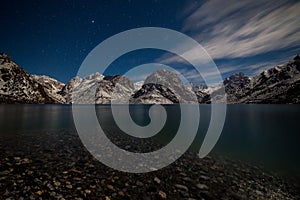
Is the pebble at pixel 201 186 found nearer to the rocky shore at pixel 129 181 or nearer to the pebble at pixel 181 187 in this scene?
the rocky shore at pixel 129 181

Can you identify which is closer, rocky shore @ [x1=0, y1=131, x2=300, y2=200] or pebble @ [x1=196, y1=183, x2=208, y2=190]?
rocky shore @ [x1=0, y1=131, x2=300, y2=200]

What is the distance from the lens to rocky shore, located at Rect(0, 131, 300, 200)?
25.8 ft

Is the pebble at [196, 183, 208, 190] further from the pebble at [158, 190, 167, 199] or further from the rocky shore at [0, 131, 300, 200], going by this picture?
the pebble at [158, 190, 167, 199]

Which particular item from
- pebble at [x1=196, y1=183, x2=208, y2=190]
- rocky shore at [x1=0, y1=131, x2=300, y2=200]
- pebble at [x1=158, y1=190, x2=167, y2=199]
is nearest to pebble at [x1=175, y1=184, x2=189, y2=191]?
rocky shore at [x1=0, y1=131, x2=300, y2=200]

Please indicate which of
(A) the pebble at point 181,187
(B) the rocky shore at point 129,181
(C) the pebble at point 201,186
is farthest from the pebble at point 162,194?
(C) the pebble at point 201,186

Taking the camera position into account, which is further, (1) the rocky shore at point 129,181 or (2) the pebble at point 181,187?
(2) the pebble at point 181,187

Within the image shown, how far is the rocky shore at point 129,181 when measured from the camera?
25.8ft

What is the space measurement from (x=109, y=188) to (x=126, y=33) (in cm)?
2229

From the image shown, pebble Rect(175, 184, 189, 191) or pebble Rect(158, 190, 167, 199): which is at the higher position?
pebble Rect(175, 184, 189, 191)

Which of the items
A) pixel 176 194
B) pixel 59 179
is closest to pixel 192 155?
pixel 176 194

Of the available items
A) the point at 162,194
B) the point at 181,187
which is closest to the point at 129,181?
the point at 162,194

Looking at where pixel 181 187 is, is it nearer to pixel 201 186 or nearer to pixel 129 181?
pixel 201 186

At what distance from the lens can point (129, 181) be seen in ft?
30.6

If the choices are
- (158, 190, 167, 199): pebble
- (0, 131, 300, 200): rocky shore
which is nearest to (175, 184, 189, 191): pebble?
(0, 131, 300, 200): rocky shore
